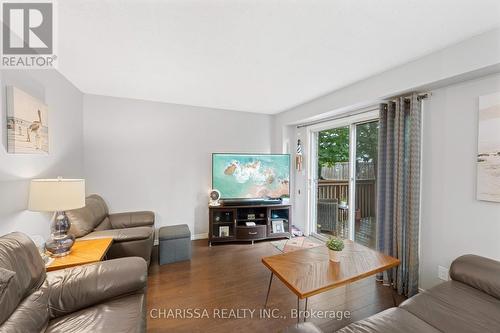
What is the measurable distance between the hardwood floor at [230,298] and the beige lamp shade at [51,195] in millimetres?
1197

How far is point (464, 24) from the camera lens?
4.84 feet

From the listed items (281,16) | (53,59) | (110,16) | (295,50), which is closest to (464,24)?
(295,50)

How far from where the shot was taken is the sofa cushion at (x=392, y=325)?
3.83 ft

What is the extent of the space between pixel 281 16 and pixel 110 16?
1.17 metres

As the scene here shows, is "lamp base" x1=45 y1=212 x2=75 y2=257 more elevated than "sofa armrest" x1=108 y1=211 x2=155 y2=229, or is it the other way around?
"lamp base" x1=45 y1=212 x2=75 y2=257

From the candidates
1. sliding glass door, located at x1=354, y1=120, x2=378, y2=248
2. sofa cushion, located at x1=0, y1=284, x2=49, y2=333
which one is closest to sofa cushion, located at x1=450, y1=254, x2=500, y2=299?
sliding glass door, located at x1=354, y1=120, x2=378, y2=248

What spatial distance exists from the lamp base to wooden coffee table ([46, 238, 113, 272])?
6 cm

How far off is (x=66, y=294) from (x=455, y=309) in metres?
2.48

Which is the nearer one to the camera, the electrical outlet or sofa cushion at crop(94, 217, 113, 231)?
the electrical outlet

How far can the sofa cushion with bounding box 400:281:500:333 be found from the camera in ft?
3.89

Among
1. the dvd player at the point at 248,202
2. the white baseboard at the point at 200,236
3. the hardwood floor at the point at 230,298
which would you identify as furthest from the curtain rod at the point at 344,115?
the white baseboard at the point at 200,236

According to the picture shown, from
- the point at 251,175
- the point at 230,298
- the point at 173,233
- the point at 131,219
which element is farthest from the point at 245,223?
the point at 131,219

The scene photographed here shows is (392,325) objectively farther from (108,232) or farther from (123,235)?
(108,232)

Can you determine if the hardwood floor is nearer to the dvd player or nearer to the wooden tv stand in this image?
the wooden tv stand
